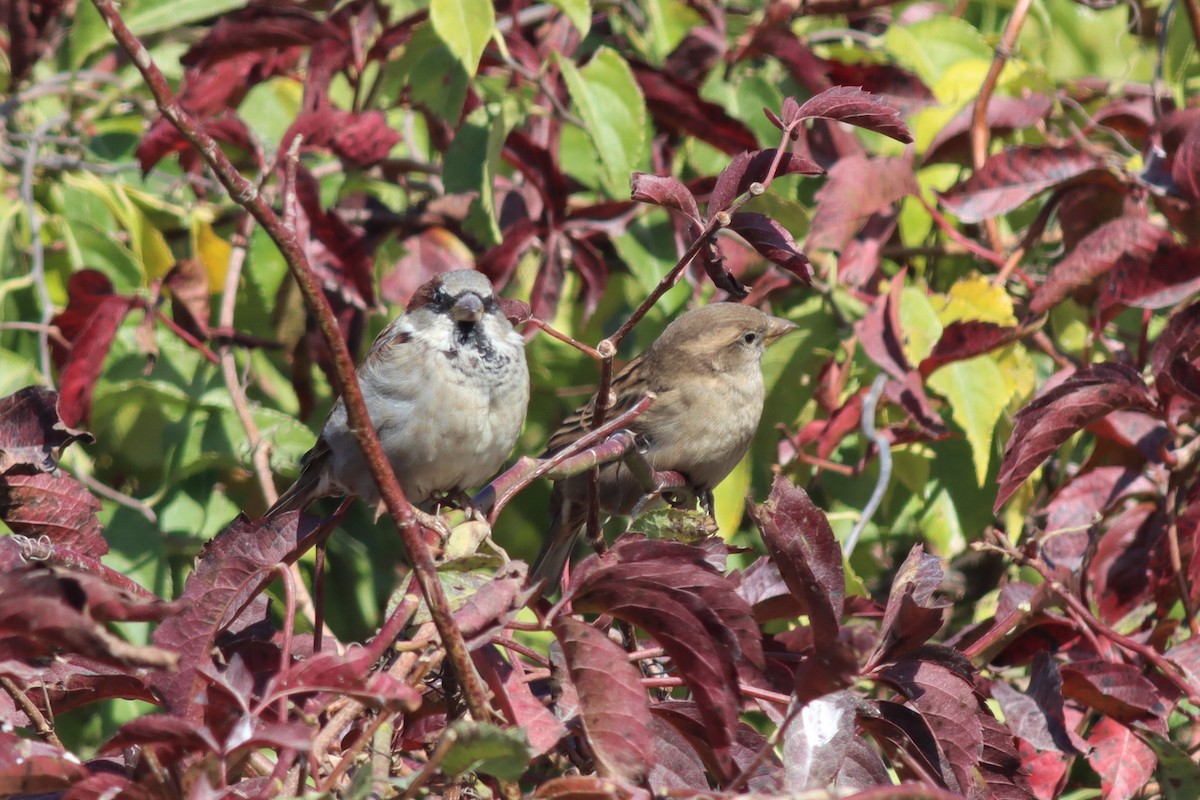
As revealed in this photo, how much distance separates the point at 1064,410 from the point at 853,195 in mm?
852

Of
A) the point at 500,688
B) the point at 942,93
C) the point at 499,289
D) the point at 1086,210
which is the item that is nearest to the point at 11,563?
the point at 500,688

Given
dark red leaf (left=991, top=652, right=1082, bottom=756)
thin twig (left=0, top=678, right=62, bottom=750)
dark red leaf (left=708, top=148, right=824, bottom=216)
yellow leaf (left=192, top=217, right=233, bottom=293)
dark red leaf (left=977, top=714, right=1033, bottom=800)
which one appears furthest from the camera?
yellow leaf (left=192, top=217, right=233, bottom=293)

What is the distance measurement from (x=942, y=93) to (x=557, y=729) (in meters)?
2.36

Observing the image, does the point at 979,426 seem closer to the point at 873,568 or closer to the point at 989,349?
the point at 989,349

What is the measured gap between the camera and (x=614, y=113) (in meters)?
2.74

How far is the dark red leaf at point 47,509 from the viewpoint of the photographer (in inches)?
64.3

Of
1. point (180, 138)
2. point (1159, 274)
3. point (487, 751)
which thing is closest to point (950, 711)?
point (487, 751)

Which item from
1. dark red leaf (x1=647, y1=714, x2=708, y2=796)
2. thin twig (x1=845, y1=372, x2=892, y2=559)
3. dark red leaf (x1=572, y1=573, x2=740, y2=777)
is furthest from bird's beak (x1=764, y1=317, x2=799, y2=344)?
dark red leaf (x1=572, y1=573, x2=740, y2=777)

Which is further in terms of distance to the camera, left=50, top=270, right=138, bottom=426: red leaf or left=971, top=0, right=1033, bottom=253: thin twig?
left=971, top=0, right=1033, bottom=253: thin twig

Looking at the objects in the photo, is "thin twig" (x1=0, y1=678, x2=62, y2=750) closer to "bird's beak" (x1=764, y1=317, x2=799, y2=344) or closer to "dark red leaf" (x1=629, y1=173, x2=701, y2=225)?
"dark red leaf" (x1=629, y1=173, x2=701, y2=225)

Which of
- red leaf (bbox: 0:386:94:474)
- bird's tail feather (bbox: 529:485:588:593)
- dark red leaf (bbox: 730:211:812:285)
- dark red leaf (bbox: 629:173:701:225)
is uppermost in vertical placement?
dark red leaf (bbox: 629:173:701:225)

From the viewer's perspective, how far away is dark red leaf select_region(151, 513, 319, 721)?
4.18ft

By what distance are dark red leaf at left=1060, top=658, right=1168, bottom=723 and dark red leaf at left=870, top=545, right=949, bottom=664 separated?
0.34 meters

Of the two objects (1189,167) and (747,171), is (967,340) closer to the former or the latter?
(1189,167)
